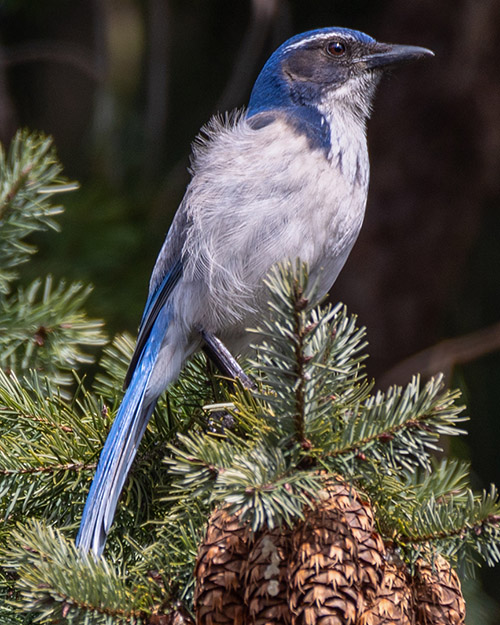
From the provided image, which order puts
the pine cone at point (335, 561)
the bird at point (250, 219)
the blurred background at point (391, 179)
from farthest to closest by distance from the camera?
the blurred background at point (391, 179)
the bird at point (250, 219)
the pine cone at point (335, 561)

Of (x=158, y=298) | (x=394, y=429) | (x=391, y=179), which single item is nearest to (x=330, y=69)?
(x=158, y=298)

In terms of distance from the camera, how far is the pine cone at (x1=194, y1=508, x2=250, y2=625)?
1.32 meters

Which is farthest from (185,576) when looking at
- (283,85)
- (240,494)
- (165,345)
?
(283,85)

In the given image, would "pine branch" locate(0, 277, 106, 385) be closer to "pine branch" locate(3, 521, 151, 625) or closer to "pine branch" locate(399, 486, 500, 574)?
"pine branch" locate(3, 521, 151, 625)

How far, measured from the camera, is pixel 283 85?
2.77 meters

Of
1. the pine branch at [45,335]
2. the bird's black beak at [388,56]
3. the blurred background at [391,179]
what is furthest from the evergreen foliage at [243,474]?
the blurred background at [391,179]

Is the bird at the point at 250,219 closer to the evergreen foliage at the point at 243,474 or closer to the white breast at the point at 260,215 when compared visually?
the white breast at the point at 260,215

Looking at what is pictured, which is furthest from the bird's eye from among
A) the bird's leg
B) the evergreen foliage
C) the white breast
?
the evergreen foliage

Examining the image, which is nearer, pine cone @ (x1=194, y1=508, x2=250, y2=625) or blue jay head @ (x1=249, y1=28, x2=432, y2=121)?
pine cone @ (x1=194, y1=508, x2=250, y2=625)

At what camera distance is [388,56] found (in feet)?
9.13

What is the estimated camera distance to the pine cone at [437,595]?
143 centimetres

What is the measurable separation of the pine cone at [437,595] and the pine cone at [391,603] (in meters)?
Answer: 0.03

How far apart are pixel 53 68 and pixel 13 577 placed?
13.6 feet

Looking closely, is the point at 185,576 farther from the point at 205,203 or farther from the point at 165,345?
the point at 205,203
